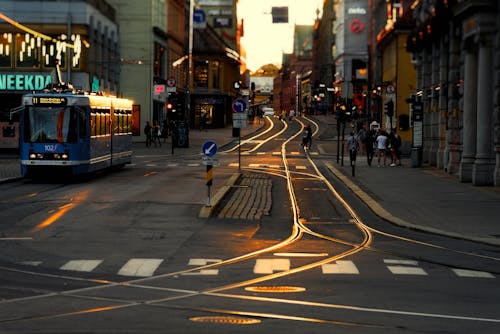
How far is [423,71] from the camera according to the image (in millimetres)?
52219

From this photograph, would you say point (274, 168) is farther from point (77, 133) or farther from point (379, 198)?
point (379, 198)

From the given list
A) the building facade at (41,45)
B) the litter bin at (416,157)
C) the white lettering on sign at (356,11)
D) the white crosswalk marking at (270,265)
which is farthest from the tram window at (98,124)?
the white lettering on sign at (356,11)

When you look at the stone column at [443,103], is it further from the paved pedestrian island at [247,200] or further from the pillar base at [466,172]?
the paved pedestrian island at [247,200]

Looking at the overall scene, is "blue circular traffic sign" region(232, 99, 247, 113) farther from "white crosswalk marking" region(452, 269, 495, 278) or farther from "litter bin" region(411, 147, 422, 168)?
"white crosswalk marking" region(452, 269, 495, 278)

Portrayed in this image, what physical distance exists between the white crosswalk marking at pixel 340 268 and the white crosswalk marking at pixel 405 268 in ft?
1.71

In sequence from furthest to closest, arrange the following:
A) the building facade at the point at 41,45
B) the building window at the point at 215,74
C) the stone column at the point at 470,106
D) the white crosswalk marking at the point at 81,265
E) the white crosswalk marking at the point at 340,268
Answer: the building window at the point at 215,74
the building facade at the point at 41,45
the stone column at the point at 470,106
the white crosswalk marking at the point at 81,265
the white crosswalk marking at the point at 340,268

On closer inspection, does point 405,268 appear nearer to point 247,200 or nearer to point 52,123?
point 247,200

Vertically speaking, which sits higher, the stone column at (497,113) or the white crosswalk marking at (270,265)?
the stone column at (497,113)

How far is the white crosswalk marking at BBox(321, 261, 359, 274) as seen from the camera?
565 inches

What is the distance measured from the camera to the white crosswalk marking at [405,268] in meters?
14.4

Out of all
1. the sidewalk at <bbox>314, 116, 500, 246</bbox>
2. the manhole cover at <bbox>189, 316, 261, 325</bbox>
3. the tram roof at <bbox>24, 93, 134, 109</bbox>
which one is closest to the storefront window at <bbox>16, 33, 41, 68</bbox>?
the tram roof at <bbox>24, 93, 134, 109</bbox>

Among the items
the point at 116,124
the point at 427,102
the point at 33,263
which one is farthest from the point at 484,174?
the point at 33,263

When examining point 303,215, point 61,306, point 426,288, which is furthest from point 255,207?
point 61,306

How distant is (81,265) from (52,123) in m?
20.4
